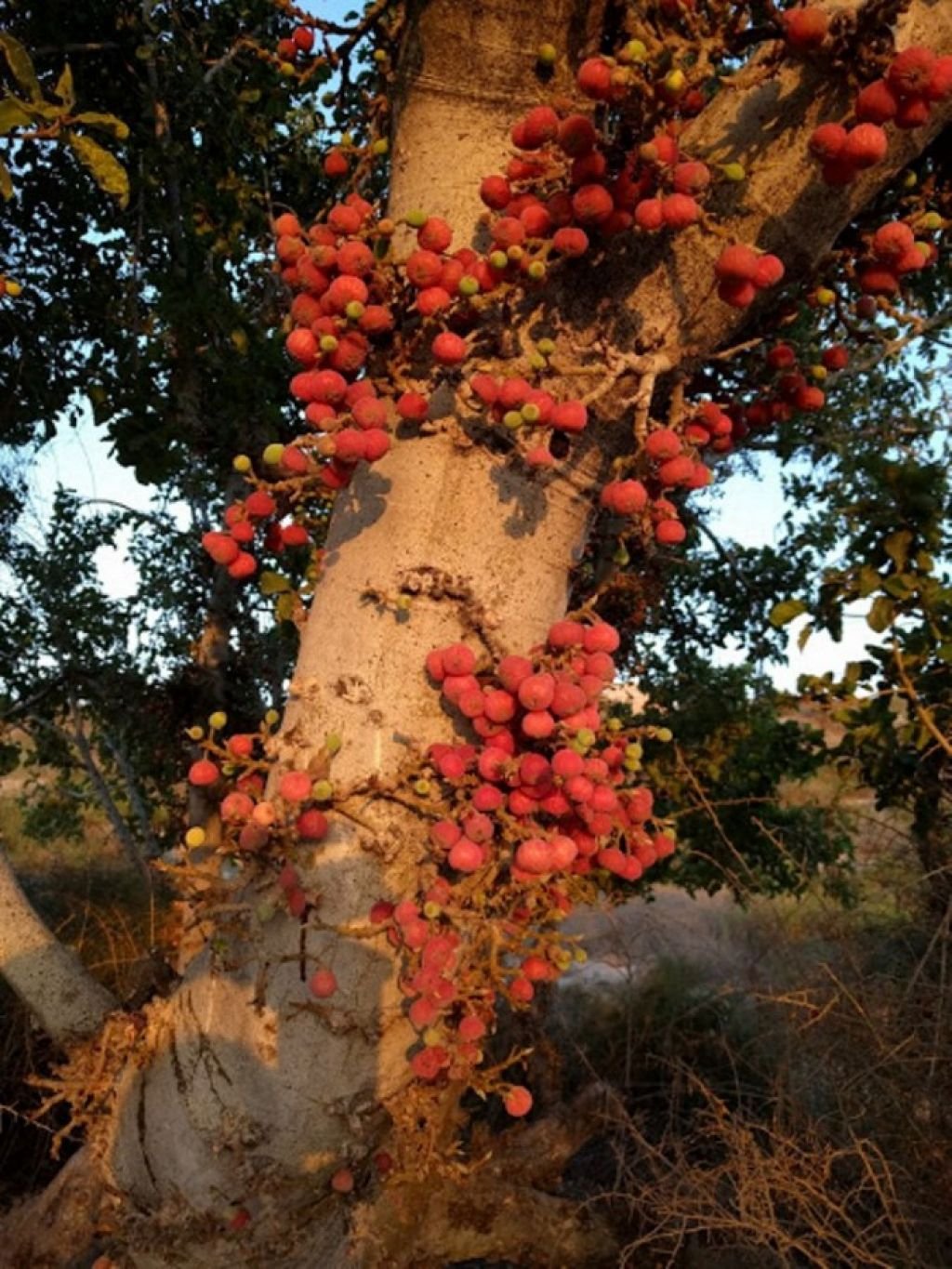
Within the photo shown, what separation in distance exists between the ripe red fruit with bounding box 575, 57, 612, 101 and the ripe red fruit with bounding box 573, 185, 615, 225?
0.12m

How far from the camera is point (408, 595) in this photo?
150 centimetres

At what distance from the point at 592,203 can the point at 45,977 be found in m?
1.97

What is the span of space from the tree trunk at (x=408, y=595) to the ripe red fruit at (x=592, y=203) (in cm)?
14

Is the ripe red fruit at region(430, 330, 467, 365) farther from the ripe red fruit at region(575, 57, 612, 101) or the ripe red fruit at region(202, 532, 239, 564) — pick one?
the ripe red fruit at region(202, 532, 239, 564)

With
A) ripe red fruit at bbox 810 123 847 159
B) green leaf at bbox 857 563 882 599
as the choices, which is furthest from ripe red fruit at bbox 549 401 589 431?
green leaf at bbox 857 563 882 599

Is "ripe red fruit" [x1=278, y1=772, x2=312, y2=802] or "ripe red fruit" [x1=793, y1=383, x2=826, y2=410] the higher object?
"ripe red fruit" [x1=793, y1=383, x2=826, y2=410]

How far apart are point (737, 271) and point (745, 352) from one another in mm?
646

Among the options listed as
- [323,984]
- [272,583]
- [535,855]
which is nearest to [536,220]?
[272,583]

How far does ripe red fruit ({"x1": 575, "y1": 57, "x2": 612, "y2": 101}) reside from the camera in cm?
127

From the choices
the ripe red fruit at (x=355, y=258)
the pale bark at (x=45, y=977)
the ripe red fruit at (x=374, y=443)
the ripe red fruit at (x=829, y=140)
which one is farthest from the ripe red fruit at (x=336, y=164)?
the pale bark at (x=45, y=977)

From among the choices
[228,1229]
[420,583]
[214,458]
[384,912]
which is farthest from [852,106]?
[214,458]

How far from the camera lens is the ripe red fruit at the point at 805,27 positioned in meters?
1.25

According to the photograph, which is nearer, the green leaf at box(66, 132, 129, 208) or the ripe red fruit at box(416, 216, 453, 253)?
the ripe red fruit at box(416, 216, 453, 253)

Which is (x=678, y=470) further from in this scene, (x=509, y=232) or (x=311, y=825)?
(x=311, y=825)
